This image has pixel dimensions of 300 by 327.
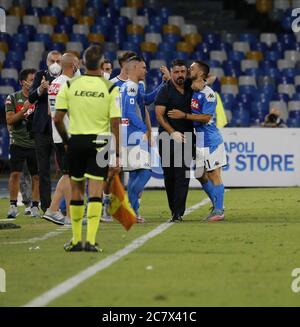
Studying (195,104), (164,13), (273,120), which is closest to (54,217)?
(195,104)

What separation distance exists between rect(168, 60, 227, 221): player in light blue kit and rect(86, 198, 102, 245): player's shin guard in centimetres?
386

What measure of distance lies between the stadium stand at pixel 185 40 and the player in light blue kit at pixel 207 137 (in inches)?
455

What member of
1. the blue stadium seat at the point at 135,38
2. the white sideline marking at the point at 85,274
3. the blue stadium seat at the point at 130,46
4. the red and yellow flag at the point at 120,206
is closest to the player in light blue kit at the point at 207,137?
A: the white sideline marking at the point at 85,274

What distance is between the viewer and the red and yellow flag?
11.8m

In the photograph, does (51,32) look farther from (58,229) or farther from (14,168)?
(58,229)

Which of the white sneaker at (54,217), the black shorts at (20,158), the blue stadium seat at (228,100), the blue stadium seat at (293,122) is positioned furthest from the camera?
the blue stadium seat at (228,100)

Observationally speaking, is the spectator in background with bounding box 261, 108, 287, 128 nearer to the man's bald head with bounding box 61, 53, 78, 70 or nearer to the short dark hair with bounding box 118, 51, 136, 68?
the short dark hair with bounding box 118, 51, 136, 68

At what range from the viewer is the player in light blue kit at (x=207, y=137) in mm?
15008

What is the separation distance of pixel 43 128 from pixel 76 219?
14.6ft

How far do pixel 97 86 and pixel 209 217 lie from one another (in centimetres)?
438

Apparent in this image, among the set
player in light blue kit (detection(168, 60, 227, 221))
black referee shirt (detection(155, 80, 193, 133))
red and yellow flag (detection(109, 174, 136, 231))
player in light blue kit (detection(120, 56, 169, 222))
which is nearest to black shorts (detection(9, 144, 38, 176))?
player in light blue kit (detection(120, 56, 169, 222))

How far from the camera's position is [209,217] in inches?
596

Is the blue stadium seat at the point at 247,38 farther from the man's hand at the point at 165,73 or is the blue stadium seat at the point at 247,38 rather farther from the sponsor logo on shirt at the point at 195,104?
the man's hand at the point at 165,73

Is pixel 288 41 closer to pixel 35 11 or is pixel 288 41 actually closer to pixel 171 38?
pixel 171 38
